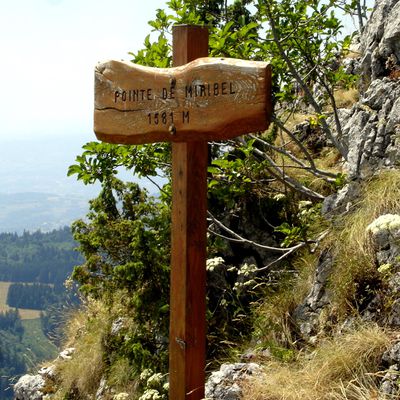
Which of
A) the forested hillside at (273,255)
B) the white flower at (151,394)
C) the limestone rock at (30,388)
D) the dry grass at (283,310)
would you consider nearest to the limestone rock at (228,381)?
the forested hillside at (273,255)

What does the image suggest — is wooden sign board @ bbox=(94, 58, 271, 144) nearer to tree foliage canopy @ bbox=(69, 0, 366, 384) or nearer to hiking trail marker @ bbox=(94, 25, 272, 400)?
hiking trail marker @ bbox=(94, 25, 272, 400)

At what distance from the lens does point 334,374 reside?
14.3ft

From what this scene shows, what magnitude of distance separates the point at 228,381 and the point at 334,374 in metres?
1.02

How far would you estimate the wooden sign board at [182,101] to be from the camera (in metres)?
3.13

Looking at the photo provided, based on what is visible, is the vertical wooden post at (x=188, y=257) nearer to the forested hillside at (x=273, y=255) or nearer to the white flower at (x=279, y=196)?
the forested hillside at (x=273, y=255)

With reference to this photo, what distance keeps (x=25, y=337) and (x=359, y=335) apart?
210641 millimetres

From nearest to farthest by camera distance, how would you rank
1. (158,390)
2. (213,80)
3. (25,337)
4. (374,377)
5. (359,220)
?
(213,80) < (374,377) < (359,220) < (158,390) < (25,337)

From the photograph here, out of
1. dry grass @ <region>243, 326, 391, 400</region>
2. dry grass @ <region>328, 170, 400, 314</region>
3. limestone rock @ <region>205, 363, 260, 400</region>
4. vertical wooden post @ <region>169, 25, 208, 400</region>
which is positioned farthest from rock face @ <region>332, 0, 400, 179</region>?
vertical wooden post @ <region>169, 25, 208, 400</region>

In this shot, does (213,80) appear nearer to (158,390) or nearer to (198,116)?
(198,116)

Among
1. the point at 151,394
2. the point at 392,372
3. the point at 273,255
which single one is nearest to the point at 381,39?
the point at 273,255

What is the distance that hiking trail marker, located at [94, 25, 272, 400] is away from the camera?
130 inches

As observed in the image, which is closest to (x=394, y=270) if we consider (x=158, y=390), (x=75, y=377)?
(x=158, y=390)

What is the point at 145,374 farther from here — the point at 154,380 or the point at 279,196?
the point at 279,196

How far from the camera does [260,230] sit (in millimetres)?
8102
